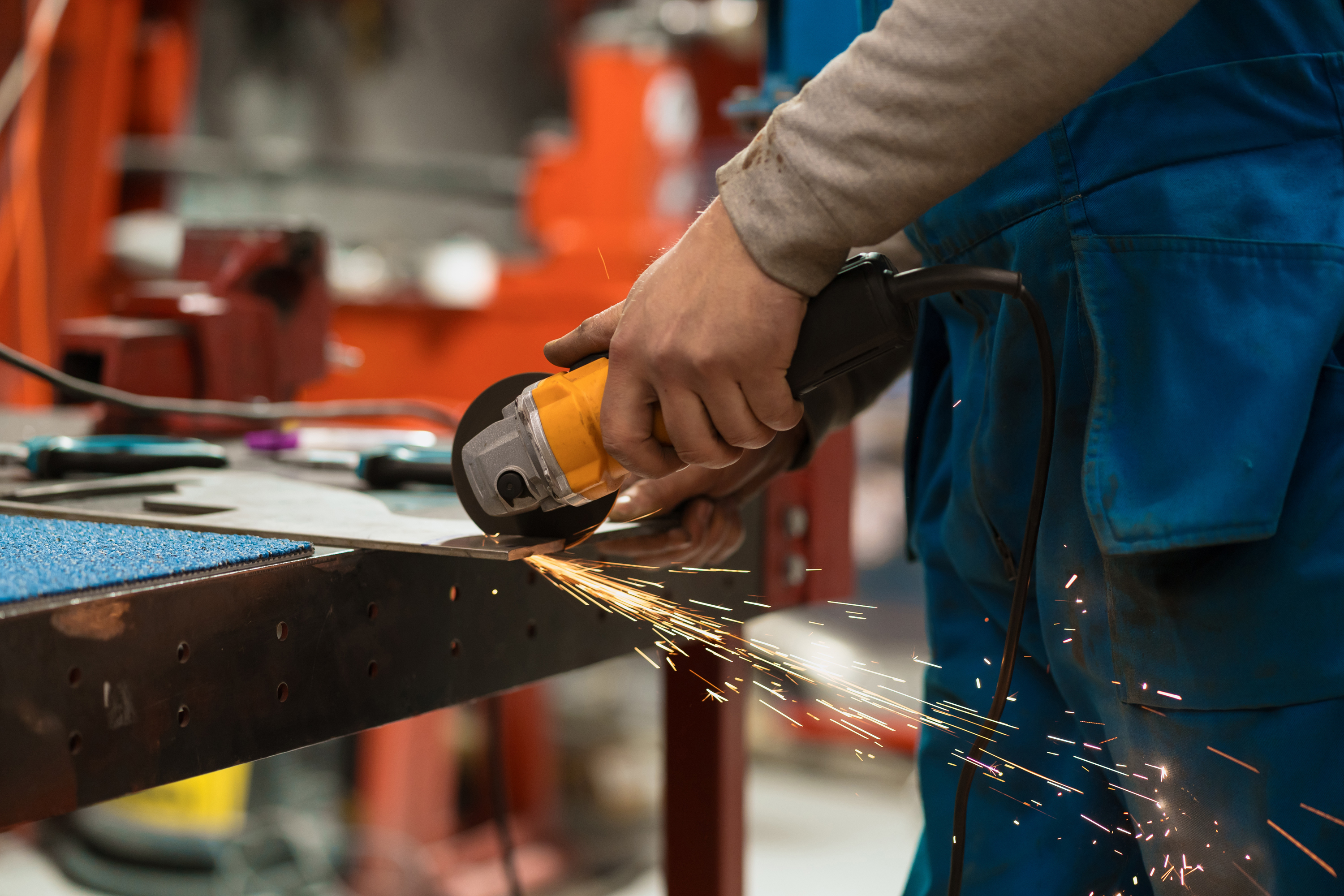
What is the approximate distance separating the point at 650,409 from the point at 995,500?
0.94 feet

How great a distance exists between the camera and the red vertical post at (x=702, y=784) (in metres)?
1.22

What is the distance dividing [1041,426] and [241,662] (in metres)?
0.53

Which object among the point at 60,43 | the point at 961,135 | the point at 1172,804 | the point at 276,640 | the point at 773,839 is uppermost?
the point at 60,43

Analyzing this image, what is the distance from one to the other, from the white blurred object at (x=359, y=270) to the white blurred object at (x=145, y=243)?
1.73ft

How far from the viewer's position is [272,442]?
4.10 ft

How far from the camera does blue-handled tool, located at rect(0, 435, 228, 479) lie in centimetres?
102

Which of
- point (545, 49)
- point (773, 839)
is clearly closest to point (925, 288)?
point (773, 839)

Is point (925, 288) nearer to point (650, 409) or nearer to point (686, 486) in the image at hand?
point (650, 409)

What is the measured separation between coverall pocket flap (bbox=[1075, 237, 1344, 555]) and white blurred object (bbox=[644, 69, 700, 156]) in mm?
2655

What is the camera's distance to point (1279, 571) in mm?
651

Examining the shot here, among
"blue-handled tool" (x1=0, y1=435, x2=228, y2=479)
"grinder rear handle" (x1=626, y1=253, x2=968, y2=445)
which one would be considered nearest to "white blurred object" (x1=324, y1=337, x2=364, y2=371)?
"blue-handled tool" (x1=0, y1=435, x2=228, y2=479)

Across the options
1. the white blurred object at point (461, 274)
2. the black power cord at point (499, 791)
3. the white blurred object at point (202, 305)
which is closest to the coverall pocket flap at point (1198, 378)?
the black power cord at point (499, 791)

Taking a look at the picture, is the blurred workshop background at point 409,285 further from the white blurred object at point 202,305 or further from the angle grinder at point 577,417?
the angle grinder at point 577,417

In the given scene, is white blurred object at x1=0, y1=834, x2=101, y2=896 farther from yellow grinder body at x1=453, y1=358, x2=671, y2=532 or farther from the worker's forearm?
the worker's forearm
